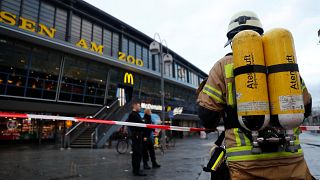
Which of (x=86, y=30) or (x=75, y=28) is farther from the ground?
(x=86, y=30)

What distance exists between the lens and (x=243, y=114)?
5.74 ft

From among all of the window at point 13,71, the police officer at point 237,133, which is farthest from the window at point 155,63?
the police officer at point 237,133

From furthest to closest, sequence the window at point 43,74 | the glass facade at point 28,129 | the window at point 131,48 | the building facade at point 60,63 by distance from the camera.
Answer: the window at point 131,48
the glass facade at point 28,129
the window at point 43,74
the building facade at point 60,63

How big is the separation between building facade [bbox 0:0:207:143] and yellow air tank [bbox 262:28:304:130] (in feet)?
61.9

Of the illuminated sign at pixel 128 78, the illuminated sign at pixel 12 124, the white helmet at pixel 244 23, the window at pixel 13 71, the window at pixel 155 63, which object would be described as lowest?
the illuminated sign at pixel 12 124

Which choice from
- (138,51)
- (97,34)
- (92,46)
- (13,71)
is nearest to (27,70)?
(13,71)

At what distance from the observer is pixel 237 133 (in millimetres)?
1935

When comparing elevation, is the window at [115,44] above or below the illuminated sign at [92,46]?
above

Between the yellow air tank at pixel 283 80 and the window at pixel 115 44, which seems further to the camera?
the window at pixel 115 44

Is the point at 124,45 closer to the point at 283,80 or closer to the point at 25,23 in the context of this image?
the point at 25,23

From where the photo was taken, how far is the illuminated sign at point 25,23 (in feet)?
58.5

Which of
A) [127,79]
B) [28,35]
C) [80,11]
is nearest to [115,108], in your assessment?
[127,79]

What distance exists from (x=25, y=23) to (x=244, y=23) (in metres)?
20.7

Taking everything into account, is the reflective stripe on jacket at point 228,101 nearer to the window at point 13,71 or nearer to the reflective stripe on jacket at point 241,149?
the reflective stripe on jacket at point 241,149
